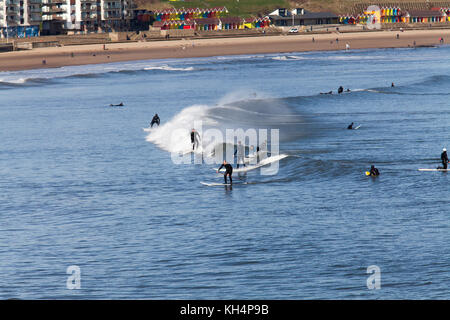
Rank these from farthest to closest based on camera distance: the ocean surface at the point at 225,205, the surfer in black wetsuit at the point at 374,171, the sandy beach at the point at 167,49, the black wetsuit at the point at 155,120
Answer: the sandy beach at the point at 167,49, the black wetsuit at the point at 155,120, the surfer in black wetsuit at the point at 374,171, the ocean surface at the point at 225,205

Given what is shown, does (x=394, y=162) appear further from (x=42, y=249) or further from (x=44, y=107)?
Answer: (x=44, y=107)

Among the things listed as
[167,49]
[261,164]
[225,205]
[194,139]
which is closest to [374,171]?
[261,164]

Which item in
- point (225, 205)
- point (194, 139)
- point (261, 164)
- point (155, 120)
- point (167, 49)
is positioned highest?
point (167, 49)

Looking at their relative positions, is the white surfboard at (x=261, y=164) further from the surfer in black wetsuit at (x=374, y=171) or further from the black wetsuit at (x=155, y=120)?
the black wetsuit at (x=155, y=120)

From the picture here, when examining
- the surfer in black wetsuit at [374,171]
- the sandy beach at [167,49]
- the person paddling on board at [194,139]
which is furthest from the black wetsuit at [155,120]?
the sandy beach at [167,49]

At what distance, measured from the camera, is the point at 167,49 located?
18100cm

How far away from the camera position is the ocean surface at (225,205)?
76.8 ft

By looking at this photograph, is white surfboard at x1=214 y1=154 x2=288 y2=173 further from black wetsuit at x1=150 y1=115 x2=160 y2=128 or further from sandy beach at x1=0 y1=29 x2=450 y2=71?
sandy beach at x1=0 y1=29 x2=450 y2=71

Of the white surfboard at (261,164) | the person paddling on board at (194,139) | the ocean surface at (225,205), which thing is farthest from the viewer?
the person paddling on board at (194,139)

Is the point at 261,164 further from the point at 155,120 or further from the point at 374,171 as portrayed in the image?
the point at 155,120

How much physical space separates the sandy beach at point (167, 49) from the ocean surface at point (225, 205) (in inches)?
3182

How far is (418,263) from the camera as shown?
24281 millimetres

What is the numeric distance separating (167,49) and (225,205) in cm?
15066

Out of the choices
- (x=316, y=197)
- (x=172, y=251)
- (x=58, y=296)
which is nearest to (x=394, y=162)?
(x=316, y=197)
